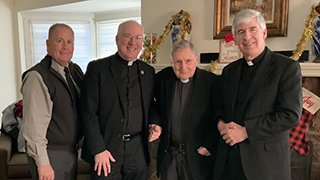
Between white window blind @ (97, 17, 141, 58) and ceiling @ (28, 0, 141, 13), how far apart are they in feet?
0.76

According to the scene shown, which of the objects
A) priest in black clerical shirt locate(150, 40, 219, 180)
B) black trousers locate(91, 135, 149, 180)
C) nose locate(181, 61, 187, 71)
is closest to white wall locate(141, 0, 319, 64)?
priest in black clerical shirt locate(150, 40, 219, 180)

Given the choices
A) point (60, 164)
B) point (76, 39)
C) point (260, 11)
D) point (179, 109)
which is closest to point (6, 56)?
point (76, 39)

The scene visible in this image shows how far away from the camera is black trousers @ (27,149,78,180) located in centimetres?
151

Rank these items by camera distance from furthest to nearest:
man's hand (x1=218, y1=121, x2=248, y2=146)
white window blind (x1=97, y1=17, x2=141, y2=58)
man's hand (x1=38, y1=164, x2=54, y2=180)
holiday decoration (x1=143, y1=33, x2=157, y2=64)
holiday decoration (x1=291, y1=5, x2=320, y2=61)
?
white window blind (x1=97, y1=17, x2=141, y2=58) < holiday decoration (x1=143, y1=33, x2=157, y2=64) < holiday decoration (x1=291, y1=5, x2=320, y2=61) < man's hand (x1=38, y1=164, x2=54, y2=180) < man's hand (x1=218, y1=121, x2=248, y2=146)

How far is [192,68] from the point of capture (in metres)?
1.54

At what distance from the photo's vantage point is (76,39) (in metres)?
4.39

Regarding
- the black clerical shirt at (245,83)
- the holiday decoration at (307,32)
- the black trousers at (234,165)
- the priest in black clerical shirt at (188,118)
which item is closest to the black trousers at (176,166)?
the priest in black clerical shirt at (188,118)

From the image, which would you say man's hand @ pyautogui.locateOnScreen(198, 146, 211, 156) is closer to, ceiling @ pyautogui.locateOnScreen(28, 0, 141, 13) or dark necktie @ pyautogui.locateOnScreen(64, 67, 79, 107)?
dark necktie @ pyautogui.locateOnScreen(64, 67, 79, 107)

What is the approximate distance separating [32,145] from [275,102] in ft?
4.22

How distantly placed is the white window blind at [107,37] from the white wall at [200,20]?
4.50 ft

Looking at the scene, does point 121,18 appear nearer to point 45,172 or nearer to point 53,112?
point 53,112

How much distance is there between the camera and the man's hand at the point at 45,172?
4.71 ft

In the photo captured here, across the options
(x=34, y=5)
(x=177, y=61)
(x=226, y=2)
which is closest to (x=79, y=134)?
(x=177, y=61)

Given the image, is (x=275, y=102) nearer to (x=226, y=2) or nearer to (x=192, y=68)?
(x=192, y=68)
